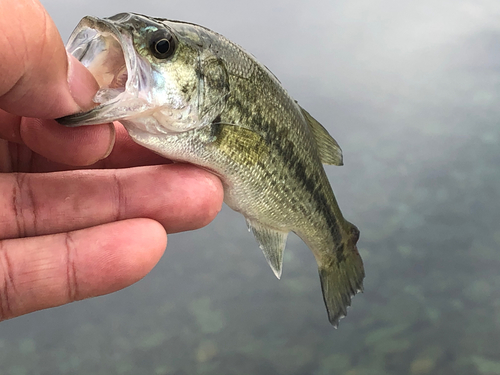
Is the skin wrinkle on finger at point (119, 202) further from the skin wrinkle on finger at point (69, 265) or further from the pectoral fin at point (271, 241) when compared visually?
the pectoral fin at point (271, 241)

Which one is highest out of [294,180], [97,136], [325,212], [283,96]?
[283,96]

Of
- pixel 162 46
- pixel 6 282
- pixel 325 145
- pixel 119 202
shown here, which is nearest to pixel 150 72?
pixel 162 46

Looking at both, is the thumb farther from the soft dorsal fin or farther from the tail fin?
the tail fin

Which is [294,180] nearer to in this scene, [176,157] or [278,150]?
[278,150]

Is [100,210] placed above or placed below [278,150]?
below

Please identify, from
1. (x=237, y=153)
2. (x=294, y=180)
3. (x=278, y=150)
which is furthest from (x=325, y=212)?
(x=237, y=153)

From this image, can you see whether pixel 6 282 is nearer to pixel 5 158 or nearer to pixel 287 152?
pixel 5 158
